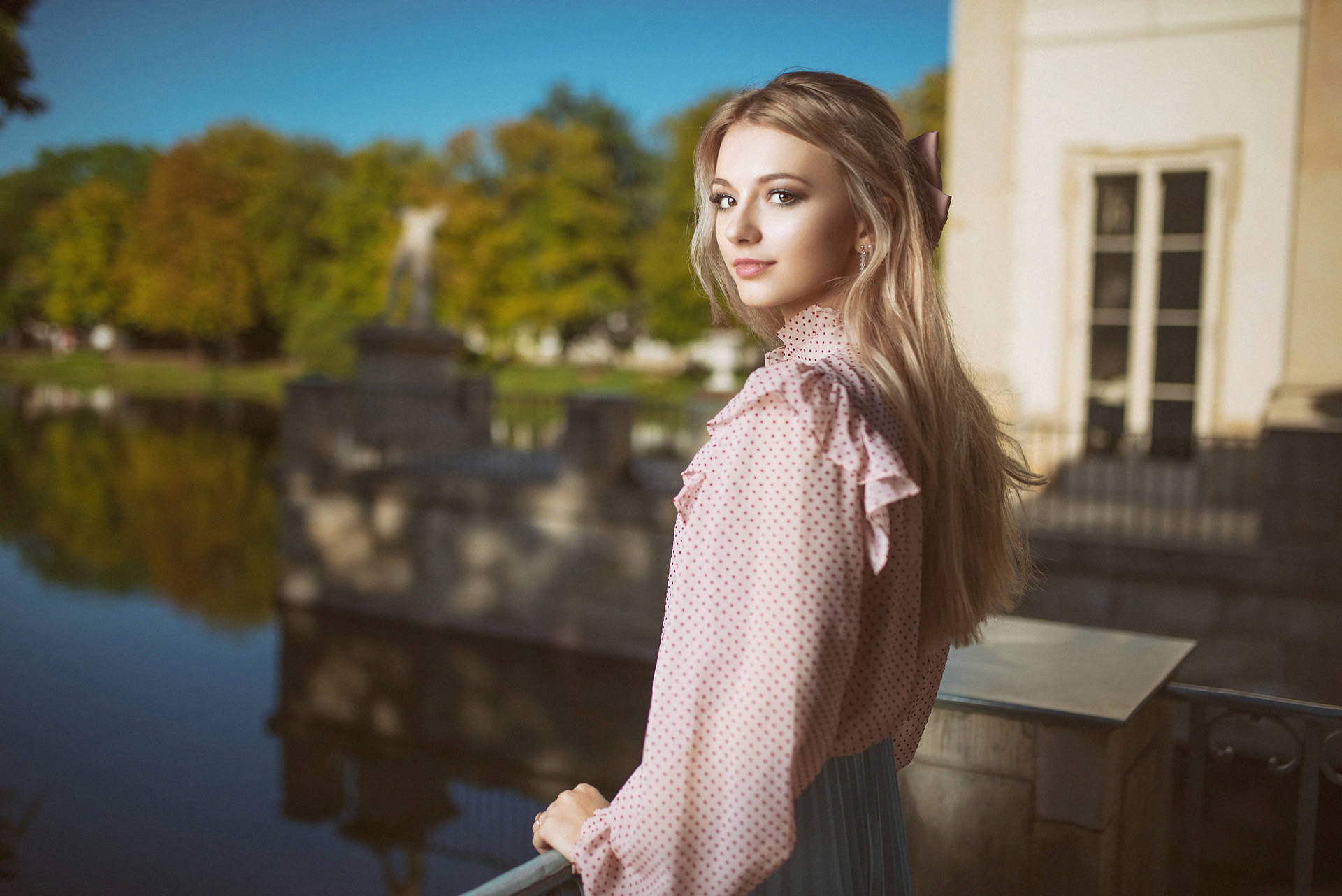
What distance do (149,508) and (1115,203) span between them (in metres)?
14.1

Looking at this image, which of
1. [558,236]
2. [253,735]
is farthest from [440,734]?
[558,236]

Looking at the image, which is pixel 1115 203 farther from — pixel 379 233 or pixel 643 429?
pixel 379 233

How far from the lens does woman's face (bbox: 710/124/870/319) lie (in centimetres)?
128

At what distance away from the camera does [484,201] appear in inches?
1296

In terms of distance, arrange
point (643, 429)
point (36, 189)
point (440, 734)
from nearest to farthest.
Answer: point (440, 734), point (643, 429), point (36, 189)

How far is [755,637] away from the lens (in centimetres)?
105

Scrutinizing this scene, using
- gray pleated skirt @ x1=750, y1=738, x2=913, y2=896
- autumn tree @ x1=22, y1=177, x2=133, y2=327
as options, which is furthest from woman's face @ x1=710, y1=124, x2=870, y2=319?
autumn tree @ x1=22, y1=177, x2=133, y2=327

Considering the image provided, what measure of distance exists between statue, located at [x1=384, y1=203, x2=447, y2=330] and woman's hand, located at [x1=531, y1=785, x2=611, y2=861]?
11.6 meters

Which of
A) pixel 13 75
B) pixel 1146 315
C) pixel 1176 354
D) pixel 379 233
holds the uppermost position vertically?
pixel 379 233

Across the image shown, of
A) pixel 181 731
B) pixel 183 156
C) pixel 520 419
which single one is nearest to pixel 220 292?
pixel 183 156

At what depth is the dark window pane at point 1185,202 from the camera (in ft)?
30.2

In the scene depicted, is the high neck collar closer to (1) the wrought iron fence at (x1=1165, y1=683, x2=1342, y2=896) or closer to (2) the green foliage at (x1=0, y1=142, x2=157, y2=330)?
(1) the wrought iron fence at (x1=1165, y1=683, x2=1342, y2=896)

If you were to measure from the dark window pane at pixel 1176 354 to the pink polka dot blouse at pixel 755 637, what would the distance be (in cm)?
916

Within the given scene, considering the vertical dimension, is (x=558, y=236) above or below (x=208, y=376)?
above
